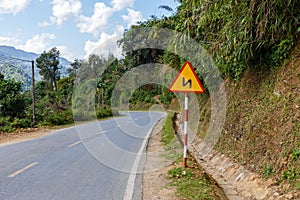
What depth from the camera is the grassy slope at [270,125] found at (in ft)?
14.5

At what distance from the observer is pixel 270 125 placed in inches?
203

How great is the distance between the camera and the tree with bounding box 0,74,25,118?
738 inches

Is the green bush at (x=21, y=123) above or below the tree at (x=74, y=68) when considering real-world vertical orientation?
below

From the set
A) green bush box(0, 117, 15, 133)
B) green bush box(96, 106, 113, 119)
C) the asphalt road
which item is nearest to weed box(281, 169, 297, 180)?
the asphalt road

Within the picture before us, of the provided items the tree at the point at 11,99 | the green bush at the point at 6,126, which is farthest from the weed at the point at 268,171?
the tree at the point at 11,99

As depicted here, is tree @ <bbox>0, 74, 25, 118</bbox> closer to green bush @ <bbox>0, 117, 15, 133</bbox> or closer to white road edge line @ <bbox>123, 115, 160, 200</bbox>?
green bush @ <bbox>0, 117, 15, 133</bbox>

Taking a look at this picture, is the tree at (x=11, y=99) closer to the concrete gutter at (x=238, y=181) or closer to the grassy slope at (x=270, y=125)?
the concrete gutter at (x=238, y=181)

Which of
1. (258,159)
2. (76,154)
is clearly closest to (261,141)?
(258,159)

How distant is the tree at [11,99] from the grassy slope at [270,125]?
16.3 metres

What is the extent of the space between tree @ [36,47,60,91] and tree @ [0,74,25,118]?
114 feet

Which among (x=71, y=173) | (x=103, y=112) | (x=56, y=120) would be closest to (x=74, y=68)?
(x=103, y=112)

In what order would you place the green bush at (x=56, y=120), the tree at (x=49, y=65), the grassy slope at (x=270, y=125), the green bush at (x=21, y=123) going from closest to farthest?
the grassy slope at (x=270, y=125) < the green bush at (x=21, y=123) < the green bush at (x=56, y=120) < the tree at (x=49, y=65)

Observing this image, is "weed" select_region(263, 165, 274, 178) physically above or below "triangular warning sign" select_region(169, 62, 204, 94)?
below

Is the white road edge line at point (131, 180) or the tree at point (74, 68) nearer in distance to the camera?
the white road edge line at point (131, 180)
